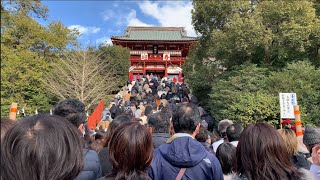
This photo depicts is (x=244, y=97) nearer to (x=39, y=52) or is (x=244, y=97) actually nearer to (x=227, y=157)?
(x=227, y=157)

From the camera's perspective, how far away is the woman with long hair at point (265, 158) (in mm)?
1857

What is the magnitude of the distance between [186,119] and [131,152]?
0.67 meters

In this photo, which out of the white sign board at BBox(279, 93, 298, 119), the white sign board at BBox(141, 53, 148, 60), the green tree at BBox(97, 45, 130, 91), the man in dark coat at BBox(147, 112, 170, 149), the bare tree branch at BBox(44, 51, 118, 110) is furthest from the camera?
the white sign board at BBox(141, 53, 148, 60)

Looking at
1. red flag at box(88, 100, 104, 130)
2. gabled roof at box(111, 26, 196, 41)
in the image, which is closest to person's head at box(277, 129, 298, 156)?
red flag at box(88, 100, 104, 130)

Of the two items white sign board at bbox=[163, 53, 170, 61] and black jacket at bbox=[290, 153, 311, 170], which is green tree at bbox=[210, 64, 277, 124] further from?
white sign board at bbox=[163, 53, 170, 61]

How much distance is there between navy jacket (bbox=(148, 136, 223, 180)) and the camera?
2135 millimetres

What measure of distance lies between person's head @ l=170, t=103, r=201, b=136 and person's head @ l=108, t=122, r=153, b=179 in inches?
20.3

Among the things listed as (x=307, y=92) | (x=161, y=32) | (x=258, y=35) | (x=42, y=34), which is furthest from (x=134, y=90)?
(x=161, y=32)

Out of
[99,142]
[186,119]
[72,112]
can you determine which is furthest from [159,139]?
[72,112]

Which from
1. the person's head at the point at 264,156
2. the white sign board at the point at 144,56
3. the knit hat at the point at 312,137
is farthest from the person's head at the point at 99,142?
A: the white sign board at the point at 144,56

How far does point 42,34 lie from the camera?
14500 mm

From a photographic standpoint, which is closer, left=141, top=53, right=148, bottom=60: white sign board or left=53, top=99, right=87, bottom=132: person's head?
left=53, top=99, right=87, bottom=132: person's head

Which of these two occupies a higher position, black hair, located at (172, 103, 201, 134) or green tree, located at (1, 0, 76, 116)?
green tree, located at (1, 0, 76, 116)

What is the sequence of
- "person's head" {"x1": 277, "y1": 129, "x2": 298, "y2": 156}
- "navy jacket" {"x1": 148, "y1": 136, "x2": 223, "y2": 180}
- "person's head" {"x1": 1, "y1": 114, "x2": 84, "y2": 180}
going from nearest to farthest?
1. "person's head" {"x1": 1, "y1": 114, "x2": 84, "y2": 180}
2. "navy jacket" {"x1": 148, "y1": 136, "x2": 223, "y2": 180}
3. "person's head" {"x1": 277, "y1": 129, "x2": 298, "y2": 156}
